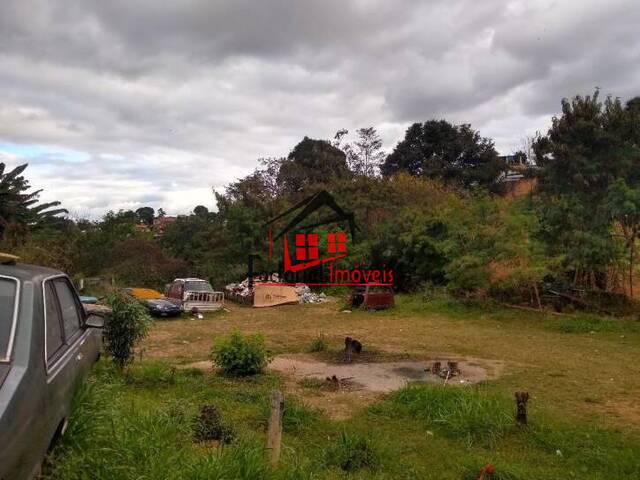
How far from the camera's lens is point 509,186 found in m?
34.1

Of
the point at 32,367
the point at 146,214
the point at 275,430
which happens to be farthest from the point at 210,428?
the point at 146,214

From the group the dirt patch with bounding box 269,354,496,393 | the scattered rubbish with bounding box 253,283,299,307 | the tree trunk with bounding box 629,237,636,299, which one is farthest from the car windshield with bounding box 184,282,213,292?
the tree trunk with bounding box 629,237,636,299

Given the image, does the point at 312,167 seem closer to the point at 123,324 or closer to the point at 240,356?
the point at 240,356

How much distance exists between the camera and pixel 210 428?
4.90 m

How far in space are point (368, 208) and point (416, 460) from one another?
2155 cm

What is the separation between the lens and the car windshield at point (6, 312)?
246cm

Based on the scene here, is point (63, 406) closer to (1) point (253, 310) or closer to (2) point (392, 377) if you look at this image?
(2) point (392, 377)

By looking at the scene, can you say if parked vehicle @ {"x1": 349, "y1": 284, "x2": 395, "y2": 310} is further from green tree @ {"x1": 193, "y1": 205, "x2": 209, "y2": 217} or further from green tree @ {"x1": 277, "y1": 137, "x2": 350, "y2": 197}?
green tree @ {"x1": 193, "y1": 205, "x2": 209, "y2": 217}

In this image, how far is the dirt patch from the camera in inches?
337

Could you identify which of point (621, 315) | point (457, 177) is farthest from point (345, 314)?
point (457, 177)

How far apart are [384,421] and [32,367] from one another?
482 centimetres

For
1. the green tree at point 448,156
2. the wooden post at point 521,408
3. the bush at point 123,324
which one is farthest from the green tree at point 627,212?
the green tree at point 448,156

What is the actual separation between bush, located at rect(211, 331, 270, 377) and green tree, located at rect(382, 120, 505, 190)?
25.8 metres

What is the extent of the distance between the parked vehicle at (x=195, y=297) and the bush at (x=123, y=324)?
34.3 ft
